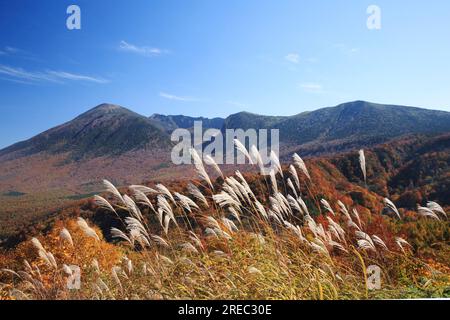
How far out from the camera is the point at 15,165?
99.3 metres

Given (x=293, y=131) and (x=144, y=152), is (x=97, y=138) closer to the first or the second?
(x=144, y=152)

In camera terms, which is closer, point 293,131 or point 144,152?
point 144,152

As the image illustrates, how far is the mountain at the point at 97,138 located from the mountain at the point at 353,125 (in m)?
45.4

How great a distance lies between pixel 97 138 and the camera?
141750 millimetres

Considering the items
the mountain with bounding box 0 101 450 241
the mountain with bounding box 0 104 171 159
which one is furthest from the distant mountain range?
the mountain with bounding box 0 101 450 241

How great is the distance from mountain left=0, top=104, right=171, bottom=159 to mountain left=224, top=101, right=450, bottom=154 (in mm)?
45433

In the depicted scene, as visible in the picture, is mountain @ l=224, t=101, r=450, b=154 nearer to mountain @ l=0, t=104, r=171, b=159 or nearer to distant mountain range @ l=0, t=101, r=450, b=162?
distant mountain range @ l=0, t=101, r=450, b=162

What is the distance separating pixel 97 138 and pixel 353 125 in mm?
85956

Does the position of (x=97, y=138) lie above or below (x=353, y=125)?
below

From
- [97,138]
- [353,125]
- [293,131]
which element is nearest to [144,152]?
[97,138]

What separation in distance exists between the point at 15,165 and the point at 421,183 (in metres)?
93.5
